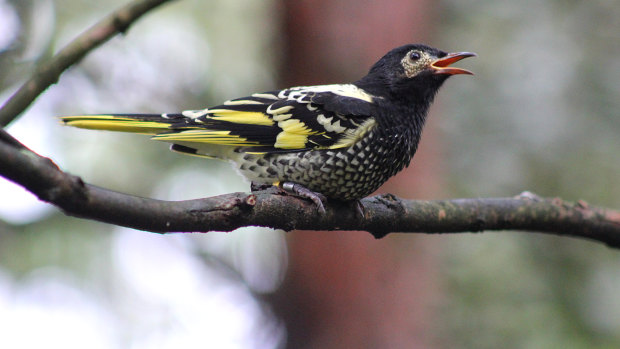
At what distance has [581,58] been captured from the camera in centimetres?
699

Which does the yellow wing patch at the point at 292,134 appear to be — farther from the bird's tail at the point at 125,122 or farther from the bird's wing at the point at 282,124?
the bird's tail at the point at 125,122

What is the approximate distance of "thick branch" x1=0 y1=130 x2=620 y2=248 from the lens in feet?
5.51

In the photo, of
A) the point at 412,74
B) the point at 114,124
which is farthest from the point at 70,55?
the point at 412,74

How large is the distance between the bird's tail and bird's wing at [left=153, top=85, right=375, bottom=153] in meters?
0.04

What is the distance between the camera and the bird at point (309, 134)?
3.23 metres

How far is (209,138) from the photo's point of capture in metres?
3.30

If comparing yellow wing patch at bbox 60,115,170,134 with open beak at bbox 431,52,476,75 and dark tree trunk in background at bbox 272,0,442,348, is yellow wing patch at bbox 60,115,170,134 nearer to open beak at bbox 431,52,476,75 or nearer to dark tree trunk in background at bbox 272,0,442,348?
open beak at bbox 431,52,476,75

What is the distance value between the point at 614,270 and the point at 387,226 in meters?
3.93

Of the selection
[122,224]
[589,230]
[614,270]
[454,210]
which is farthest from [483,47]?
[122,224]

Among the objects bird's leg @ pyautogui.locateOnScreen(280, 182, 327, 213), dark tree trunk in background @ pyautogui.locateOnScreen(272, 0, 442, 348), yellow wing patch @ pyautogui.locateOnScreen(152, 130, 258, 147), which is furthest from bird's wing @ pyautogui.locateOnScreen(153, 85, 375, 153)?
dark tree trunk in background @ pyautogui.locateOnScreen(272, 0, 442, 348)

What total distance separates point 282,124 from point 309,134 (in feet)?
0.58

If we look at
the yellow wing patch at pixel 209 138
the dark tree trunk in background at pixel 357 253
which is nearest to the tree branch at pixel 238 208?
the yellow wing patch at pixel 209 138

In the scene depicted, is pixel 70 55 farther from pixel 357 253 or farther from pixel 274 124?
pixel 357 253

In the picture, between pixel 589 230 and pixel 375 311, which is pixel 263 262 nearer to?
pixel 375 311
